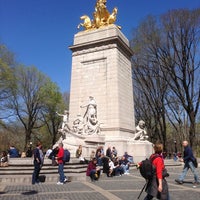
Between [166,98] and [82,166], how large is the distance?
65.3ft

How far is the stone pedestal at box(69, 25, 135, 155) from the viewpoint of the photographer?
2045cm

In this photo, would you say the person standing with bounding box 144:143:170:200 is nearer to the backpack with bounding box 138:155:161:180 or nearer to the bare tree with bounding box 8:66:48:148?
the backpack with bounding box 138:155:161:180

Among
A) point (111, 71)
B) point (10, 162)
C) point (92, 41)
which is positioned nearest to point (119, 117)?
point (111, 71)

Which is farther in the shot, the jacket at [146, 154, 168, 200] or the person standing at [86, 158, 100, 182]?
the person standing at [86, 158, 100, 182]

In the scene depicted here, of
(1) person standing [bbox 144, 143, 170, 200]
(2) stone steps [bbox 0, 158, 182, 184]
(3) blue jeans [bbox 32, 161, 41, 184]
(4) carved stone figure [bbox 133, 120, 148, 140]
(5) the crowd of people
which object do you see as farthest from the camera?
(4) carved stone figure [bbox 133, 120, 148, 140]

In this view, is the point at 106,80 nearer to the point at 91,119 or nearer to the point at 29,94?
the point at 91,119

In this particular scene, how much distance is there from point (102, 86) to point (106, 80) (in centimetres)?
58

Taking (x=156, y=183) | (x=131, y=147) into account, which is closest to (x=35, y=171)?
(x=156, y=183)

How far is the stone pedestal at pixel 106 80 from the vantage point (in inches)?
805

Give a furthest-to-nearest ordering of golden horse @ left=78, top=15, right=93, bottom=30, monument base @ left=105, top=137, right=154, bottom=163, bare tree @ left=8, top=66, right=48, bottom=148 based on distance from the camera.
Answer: bare tree @ left=8, top=66, right=48, bottom=148
golden horse @ left=78, top=15, right=93, bottom=30
monument base @ left=105, top=137, right=154, bottom=163

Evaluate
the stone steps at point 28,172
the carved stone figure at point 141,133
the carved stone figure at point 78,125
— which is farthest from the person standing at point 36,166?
the carved stone figure at point 141,133

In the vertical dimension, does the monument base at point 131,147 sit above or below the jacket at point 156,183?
above

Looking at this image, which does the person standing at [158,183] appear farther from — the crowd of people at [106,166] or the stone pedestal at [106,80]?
the stone pedestal at [106,80]

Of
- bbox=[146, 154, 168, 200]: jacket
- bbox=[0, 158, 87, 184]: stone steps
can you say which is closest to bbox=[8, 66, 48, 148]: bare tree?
bbox=[0, 158, 87, 184]: stone steps
